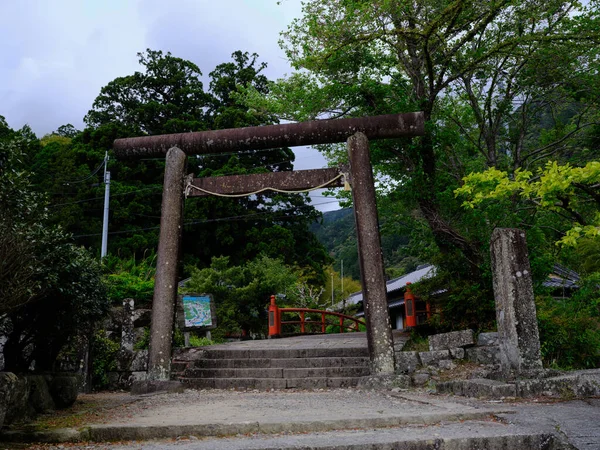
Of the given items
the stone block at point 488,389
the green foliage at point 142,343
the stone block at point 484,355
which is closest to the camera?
the stone block at point 488,389

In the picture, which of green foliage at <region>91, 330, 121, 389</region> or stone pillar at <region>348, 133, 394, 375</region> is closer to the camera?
stone pillar at <region>348, 133, 394, 375</region>

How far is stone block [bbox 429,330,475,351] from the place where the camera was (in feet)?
33.1

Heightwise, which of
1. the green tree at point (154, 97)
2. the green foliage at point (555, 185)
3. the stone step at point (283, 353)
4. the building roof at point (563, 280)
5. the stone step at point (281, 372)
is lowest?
the stone step at point (281, 372)

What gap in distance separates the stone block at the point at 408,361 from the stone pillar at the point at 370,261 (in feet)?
3.99

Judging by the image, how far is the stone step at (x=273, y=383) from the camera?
958 centimetres

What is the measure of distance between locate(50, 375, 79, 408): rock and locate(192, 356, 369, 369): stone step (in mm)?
4098

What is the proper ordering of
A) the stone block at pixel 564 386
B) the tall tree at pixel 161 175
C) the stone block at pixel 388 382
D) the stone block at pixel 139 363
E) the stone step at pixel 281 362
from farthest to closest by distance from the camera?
the tall tree at pixel 161 175, the stone block at pixel 139 363, the stone step at pixel 281 362, the stone block at pixel 388 382, the stone block at pixel 564 386

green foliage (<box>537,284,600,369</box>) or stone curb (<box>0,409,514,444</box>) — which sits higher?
green foliage (<box>537,284,600,369</box>)

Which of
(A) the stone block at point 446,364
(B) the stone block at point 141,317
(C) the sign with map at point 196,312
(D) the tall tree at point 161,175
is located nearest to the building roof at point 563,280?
(A) the stone block at point 446,364

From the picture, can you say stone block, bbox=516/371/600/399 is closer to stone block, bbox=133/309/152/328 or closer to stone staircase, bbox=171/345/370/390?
stone staircase, bbox=171/345/370/390

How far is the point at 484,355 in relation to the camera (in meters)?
9.73

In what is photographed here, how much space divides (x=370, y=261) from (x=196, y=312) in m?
5.23

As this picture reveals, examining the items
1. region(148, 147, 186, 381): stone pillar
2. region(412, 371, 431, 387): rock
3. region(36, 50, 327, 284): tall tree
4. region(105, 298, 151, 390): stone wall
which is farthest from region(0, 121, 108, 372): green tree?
region(36, 50, 327, 284): tall tree

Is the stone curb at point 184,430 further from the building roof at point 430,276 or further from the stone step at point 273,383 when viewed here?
the building roof at point 430,276
